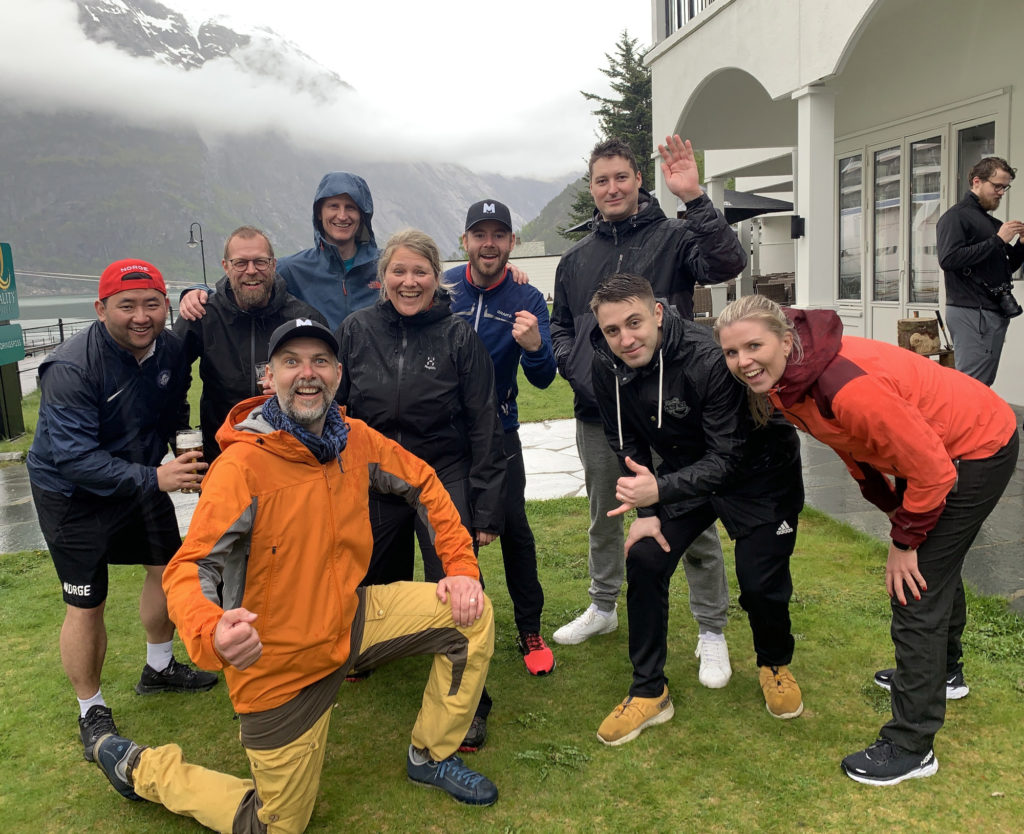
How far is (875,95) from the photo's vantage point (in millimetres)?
10688

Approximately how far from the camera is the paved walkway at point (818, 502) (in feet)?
14.9

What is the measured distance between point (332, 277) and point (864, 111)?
31.6ft

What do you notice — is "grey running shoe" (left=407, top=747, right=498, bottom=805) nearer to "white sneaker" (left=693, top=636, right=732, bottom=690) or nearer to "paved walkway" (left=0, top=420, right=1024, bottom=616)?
"white sneaker" (left=693, top=636, right=732, bottom=690)

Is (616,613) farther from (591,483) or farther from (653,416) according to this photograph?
(653,416)

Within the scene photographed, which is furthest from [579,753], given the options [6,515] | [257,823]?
[6,515]

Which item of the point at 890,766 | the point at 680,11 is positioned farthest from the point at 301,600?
the point at 680,11

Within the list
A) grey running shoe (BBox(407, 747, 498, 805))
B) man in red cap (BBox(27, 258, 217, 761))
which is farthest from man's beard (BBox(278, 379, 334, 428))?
grey running shoe (BBox(407, 747, 498, 805))

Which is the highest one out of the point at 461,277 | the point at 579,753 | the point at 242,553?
the point at 461,277

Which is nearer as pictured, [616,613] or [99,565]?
[99,565]

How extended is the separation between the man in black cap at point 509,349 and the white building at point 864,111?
19.0ft

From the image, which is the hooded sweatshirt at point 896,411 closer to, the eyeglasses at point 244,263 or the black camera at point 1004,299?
the eyeglasses at point 244,263

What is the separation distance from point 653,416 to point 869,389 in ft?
2.97

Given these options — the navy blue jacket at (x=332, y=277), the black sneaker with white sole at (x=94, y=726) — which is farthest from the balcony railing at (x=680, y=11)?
the black sneaker with white sole at (x=94, y=726)

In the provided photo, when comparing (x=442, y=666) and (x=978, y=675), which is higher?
(x=442, y=666)
